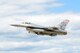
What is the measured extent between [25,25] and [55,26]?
21.6 m

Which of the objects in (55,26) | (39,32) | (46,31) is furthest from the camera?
(55,26)

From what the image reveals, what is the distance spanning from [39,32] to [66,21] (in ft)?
120

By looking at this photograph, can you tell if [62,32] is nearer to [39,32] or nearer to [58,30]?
[58,30]

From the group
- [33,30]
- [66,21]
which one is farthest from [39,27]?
[66,21]

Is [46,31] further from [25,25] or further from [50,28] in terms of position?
[25,25]

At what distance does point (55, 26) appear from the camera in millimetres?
166750

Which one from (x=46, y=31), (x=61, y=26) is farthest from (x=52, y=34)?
(x=61, y=26)

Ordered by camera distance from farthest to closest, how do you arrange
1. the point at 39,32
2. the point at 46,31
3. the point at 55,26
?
the point at 55,26 < the point at 46,31 < the point at 39,32

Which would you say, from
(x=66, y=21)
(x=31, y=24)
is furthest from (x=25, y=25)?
(x=66, y=21)

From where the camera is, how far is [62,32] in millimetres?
153750

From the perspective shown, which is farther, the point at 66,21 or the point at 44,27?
the point at 66,21

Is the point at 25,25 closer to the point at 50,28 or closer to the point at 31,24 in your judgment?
the point at 31,24

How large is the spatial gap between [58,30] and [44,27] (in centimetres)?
1099

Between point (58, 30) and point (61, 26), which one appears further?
point (61, 26)
